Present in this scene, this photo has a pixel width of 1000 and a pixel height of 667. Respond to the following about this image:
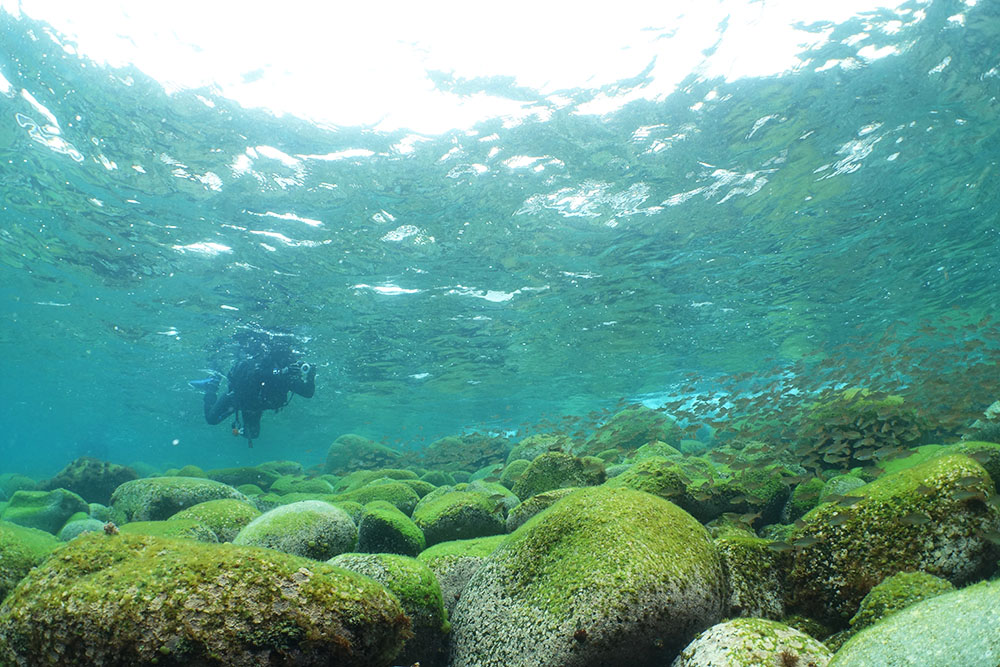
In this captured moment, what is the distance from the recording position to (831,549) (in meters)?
4.04

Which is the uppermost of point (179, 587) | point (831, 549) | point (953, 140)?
point (953, 140)

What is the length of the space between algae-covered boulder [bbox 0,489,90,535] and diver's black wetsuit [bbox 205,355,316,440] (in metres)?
6.82

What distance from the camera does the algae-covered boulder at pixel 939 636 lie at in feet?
7.35

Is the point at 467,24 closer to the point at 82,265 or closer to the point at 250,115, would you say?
the point at 250,115

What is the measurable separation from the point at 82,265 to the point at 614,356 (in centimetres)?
2476

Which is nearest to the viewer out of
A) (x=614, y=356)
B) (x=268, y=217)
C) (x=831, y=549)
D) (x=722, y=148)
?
(x=831, y=549)

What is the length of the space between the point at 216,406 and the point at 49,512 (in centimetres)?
771

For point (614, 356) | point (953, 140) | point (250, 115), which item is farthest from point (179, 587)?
point (614, 356)

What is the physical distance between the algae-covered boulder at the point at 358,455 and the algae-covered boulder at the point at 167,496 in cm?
1454

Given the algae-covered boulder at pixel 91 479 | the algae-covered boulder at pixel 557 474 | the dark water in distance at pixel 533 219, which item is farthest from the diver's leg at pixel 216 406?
the algae-covered boulder at pixel 557 474

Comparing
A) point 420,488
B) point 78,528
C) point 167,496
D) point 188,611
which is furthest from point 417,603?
point 78,528

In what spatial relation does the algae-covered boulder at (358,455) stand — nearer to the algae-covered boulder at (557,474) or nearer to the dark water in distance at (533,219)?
the dark water in distance at (533,219)

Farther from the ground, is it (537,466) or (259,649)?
(537,466)

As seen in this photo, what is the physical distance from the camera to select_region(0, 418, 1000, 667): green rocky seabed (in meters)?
2.51
